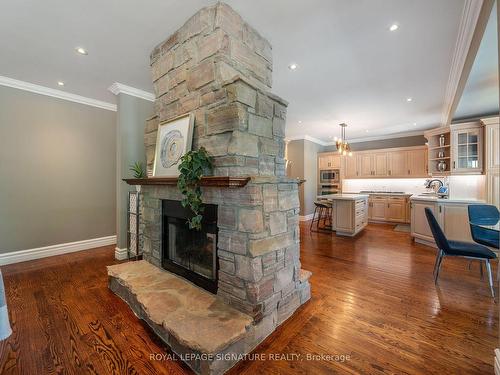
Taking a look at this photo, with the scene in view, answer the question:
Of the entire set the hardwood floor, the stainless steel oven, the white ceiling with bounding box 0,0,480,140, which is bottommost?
the hardwood floor

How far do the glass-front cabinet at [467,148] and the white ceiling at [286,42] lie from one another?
0.87 metres

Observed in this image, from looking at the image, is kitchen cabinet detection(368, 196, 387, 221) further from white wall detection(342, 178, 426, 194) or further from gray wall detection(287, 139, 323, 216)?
gray wall detection(287, 139, 323, 216)

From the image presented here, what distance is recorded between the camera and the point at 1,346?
167 centimetres

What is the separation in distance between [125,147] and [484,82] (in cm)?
510

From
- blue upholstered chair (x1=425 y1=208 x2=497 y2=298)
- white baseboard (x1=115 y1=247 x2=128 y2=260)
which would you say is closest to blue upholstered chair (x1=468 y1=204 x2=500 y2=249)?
blue upholstered chair (x1=425 y1=208 x2=497 y2=298)

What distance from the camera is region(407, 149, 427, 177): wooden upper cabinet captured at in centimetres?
605

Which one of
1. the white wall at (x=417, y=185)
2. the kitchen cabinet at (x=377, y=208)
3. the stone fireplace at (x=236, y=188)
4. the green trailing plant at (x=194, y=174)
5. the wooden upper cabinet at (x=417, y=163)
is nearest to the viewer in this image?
the stone fireplace at (x=236, y=188)

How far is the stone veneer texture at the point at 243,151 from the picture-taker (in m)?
1.73

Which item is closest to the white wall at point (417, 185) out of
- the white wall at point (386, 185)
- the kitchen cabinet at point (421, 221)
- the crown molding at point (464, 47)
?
the white wall at point (386, 185)

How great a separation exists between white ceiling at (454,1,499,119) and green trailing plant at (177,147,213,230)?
7.95ft

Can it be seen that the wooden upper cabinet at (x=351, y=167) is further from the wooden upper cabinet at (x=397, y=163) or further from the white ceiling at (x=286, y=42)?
the white ceiling at (x=286, y=42)

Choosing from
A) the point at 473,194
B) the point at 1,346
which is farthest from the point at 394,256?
the point at 1,346

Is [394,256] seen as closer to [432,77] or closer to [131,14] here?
[432,77]

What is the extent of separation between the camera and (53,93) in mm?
3613
